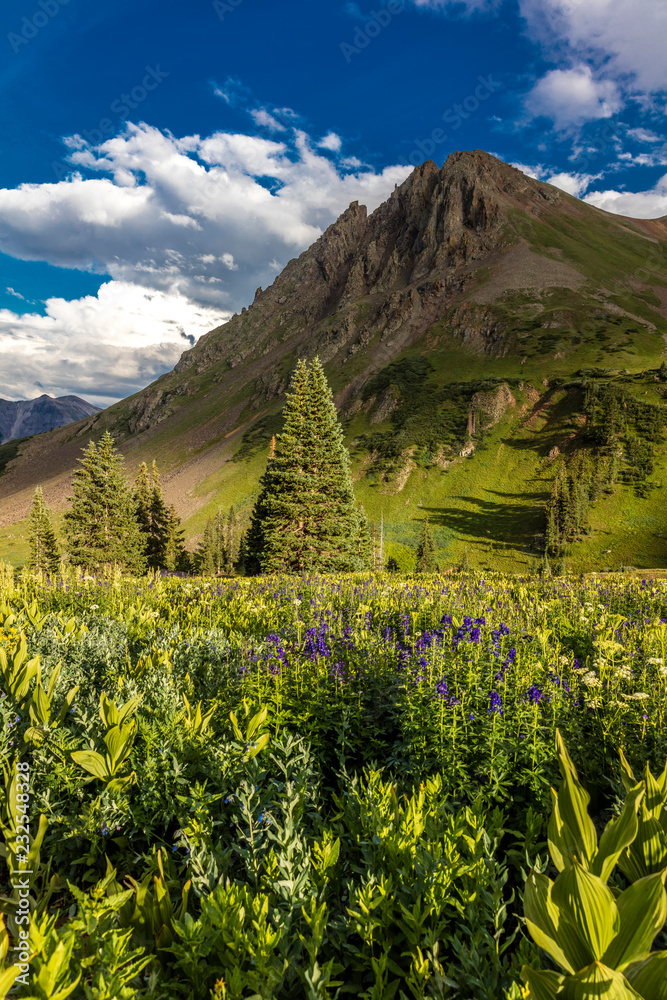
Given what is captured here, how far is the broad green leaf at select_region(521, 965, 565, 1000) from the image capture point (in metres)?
1.13

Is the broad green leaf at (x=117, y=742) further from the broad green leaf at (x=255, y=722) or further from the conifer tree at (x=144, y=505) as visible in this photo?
the conifer tree at (x=144, y=505)

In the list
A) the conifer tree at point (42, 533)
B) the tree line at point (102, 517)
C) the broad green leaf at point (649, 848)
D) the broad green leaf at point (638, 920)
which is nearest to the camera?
the broad green leaf at point (638, 920)

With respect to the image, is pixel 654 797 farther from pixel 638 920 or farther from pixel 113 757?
pixel 113 757

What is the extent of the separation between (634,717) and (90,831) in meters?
3.94

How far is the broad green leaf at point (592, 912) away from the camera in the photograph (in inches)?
46.9

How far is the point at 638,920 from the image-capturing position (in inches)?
47.4

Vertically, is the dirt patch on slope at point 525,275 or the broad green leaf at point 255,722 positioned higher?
the dirt patch on slope at point 525,275

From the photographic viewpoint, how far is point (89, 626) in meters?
6.50

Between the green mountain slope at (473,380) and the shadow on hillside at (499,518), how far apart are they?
0.27 metres

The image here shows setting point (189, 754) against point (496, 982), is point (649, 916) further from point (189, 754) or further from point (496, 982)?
point (189, 754)

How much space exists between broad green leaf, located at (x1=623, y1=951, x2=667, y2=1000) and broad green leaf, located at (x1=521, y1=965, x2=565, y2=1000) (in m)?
0.19

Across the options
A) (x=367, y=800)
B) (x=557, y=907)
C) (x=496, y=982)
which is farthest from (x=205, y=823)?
(x=557, y=907)

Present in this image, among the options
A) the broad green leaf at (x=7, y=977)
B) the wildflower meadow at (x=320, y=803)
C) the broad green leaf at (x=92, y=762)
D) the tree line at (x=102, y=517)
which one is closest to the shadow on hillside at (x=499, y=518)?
the tree line at (x=102, y=517)
